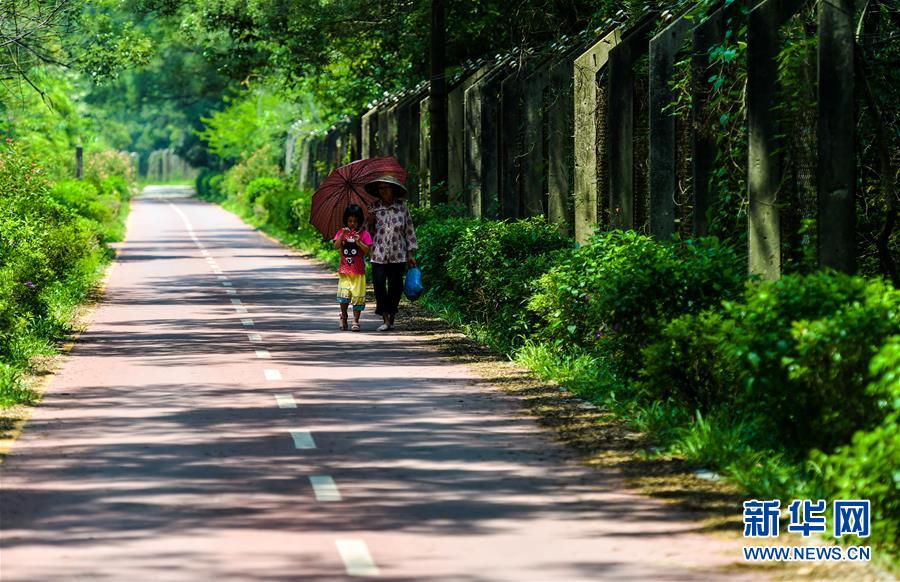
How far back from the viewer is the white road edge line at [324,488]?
9516 millimetres

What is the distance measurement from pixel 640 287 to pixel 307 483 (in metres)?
4.00

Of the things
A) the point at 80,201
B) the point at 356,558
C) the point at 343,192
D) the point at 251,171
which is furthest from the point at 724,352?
the point at 251,171

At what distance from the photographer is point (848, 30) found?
39.0ft

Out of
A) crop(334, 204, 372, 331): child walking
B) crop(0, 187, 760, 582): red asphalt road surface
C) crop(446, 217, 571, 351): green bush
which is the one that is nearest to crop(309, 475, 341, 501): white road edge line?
crop(0, 187, 760, 582): red asphalt road surface

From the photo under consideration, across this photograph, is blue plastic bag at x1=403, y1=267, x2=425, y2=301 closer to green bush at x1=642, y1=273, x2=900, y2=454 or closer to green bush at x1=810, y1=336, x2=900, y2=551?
green bush at x1=642, y1=273, x2=900, y2=454

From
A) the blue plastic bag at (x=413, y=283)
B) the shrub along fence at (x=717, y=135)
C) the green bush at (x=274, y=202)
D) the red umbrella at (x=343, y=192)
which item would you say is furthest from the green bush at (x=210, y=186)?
the blue plastic bag at (x=413, y=283)

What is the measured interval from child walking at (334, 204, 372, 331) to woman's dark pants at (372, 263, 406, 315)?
0.39 m

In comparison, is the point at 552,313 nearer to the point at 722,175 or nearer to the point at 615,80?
the point at 722,175

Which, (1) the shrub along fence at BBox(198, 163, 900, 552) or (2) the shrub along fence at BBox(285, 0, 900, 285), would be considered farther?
(2) the shrub along fence at BBox(285, 0, 900, 285)

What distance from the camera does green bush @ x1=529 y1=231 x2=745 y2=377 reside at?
1295 cm

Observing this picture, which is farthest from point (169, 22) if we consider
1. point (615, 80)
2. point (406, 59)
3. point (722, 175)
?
point (722, 175)

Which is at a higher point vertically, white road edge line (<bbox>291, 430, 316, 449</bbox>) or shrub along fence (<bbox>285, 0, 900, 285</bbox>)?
shrub along fence (<bbox>285, 0, 900, 285</bbox>)

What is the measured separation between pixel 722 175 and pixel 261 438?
5402 mm

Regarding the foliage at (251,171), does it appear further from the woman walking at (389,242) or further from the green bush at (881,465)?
the green bush at (881,465)
